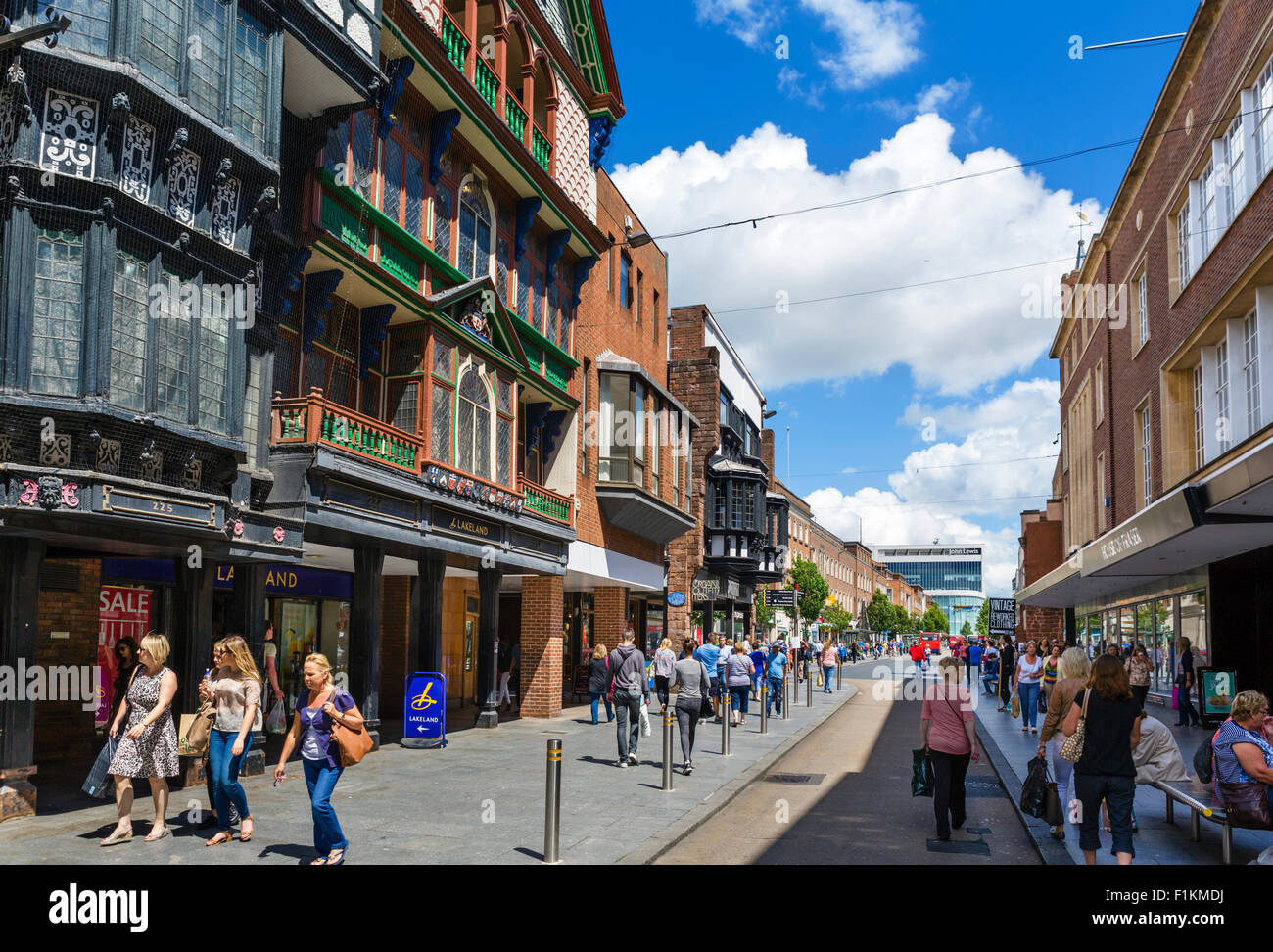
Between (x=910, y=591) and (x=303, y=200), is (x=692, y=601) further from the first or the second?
(x=910, y=591)

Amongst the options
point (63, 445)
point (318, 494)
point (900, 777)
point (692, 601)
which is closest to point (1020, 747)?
point (900, 777)

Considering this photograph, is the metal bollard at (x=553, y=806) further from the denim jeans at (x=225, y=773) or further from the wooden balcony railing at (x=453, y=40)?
the wooden balcony railing at (x=453, y=40)

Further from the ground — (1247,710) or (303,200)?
(303,200)

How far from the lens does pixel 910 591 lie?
6393 inches

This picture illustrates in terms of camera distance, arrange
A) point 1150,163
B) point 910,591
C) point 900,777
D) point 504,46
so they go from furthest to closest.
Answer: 1. point 910,591
2. point 1150,163
3. point 504,46
4. point 900,777

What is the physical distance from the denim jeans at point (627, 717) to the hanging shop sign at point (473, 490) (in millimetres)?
4144

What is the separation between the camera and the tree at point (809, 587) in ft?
209

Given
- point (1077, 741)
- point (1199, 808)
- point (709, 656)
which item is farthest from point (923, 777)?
point (709, 656)

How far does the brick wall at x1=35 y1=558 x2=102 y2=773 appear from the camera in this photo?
13.0 meters

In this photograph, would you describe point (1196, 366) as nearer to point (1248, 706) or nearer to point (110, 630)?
point (1248, 706)

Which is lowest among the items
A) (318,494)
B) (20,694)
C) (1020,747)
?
(1020,747)

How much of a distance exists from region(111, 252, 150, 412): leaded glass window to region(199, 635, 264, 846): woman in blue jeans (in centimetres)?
258

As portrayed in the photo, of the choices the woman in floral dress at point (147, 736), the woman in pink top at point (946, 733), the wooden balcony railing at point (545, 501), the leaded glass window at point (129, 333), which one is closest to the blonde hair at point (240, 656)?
the woman in floral dress at point (147, 736)

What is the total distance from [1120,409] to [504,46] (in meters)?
19.1
